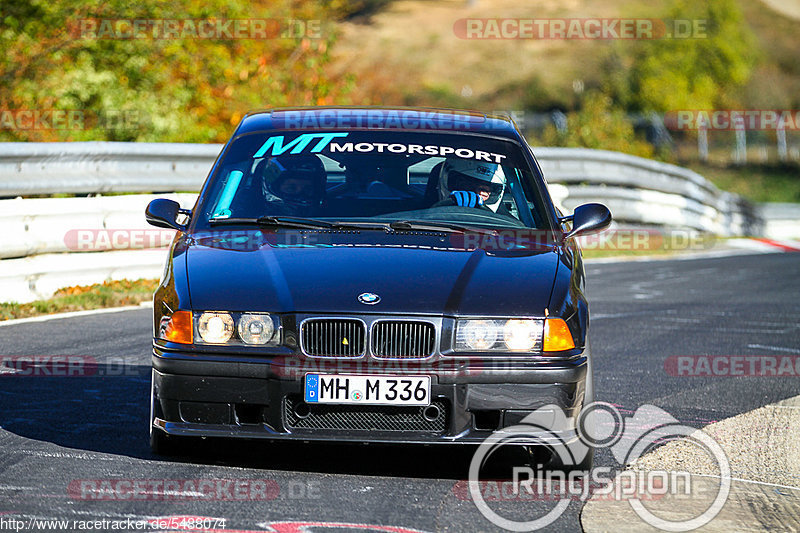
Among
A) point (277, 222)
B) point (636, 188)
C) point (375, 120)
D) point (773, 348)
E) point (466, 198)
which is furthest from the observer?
point (636, 188)

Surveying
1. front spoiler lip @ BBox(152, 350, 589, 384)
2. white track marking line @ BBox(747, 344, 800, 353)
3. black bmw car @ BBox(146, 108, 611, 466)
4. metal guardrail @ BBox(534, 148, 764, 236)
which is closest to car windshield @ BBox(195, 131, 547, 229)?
black bmw car @ BBox(146, 108, 611, 466)

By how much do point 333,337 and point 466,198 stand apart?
1.57m

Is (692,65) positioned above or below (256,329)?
above

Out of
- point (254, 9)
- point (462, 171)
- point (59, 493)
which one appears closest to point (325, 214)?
point (462, 171)

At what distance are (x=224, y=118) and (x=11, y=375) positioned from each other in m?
11.0

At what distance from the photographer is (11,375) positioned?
6.84m

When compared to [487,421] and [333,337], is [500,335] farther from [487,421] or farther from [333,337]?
[333,337]

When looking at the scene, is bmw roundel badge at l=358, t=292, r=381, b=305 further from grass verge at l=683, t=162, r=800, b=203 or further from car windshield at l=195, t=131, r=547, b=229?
grass verge at l=683, t=162, r=800, b=203

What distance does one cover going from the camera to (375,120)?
21.4 feet

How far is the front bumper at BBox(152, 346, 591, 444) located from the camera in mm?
4660

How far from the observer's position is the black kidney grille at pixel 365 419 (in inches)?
185

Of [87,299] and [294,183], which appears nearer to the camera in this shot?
[294,183]

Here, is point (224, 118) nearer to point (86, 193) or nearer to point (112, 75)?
point (112, 75)

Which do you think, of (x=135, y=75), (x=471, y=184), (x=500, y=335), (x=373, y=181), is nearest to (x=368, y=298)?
(x=500, y=335)
